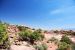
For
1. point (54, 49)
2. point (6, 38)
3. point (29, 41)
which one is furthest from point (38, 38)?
point (6, 38)

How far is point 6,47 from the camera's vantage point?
19.5 m

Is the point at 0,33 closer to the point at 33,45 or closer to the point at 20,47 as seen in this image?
the point at 20,47

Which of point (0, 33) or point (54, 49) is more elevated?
point (0, 33)

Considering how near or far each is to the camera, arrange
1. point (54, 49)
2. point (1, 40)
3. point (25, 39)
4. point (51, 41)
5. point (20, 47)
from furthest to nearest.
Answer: point (51, 41) → point (25, 39) → point (54, 49) → point (20, 47) → point (1, 40)

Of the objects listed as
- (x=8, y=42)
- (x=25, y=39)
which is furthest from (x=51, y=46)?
(x=8, y=42)

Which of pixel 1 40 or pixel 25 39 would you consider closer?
pixel 1 40

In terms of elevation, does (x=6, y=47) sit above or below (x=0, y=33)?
below

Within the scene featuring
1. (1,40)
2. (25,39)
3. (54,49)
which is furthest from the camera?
(25,39)

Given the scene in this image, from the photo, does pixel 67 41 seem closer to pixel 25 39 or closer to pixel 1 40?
pixel 25 39

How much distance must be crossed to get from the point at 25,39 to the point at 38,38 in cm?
171

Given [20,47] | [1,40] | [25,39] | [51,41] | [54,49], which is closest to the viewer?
[1,40]

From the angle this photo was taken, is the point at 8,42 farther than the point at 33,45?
No

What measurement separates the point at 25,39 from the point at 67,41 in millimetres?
5728

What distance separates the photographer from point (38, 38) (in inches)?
972
